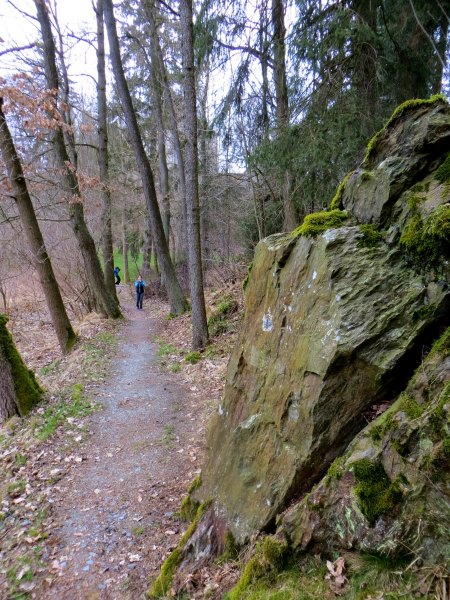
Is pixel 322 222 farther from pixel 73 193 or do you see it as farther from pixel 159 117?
pixel 159 117

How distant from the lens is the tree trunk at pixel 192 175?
25.6ft

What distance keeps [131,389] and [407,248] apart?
21.4ft

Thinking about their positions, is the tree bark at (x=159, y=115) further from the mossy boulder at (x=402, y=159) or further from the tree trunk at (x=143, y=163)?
the mossy boulder at (x=402, y=159)

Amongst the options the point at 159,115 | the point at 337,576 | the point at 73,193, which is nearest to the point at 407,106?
the point at 337,576

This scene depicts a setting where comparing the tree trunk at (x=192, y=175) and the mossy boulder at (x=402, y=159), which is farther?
the tree trunk at (x=192, y=175)

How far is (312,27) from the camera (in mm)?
7164

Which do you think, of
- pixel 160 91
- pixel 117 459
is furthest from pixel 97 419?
pixel 160 91

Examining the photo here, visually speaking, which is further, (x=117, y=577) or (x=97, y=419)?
(x=97, y=419)

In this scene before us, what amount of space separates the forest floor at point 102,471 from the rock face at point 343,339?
3.29ft

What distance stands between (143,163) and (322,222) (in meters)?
10.8

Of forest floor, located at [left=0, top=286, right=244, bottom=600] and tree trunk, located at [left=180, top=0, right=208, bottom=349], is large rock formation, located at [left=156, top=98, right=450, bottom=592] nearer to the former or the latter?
forest floor, located at [left=0, top=286, right=244, bottom=600]

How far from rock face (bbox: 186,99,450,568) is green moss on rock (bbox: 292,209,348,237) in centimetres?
4

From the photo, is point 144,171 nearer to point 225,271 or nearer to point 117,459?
point 225,271

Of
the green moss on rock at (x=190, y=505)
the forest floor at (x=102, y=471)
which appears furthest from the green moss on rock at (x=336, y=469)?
the green moss on rock at (x=190, y=505)
